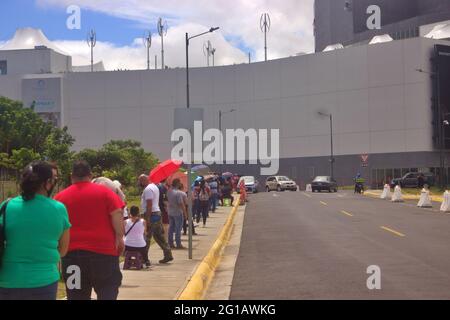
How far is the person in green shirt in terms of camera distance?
17.5ft

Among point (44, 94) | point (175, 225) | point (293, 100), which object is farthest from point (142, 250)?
point (44, 94)

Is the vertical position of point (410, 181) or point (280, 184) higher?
point (410, 181)

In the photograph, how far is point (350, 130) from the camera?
76938 millimetres

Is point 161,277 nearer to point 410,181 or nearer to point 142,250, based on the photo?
point 142,250

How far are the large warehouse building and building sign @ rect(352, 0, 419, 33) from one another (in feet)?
32.5

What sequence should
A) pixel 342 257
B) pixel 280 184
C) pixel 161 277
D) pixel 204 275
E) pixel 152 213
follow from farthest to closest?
pixel 280 184 → pixel 342 257 → pixel 152 213 → pixel 204 275 → pixel 161 277

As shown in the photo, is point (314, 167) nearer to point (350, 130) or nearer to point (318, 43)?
point (350, 130)

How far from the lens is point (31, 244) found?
212 inches

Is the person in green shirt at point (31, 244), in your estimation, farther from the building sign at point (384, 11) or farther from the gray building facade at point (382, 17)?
the building sign at point (384, 11)

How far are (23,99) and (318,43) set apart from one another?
1615 inches

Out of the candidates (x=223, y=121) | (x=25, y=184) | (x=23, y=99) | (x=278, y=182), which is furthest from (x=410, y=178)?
(x=25, y=184)

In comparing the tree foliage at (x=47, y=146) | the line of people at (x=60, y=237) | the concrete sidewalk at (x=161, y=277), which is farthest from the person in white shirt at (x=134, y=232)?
the tree foliage at (x=47, y=146)

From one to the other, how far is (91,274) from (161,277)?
5.19 metres

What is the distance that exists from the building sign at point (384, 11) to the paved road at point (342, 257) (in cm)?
6299
